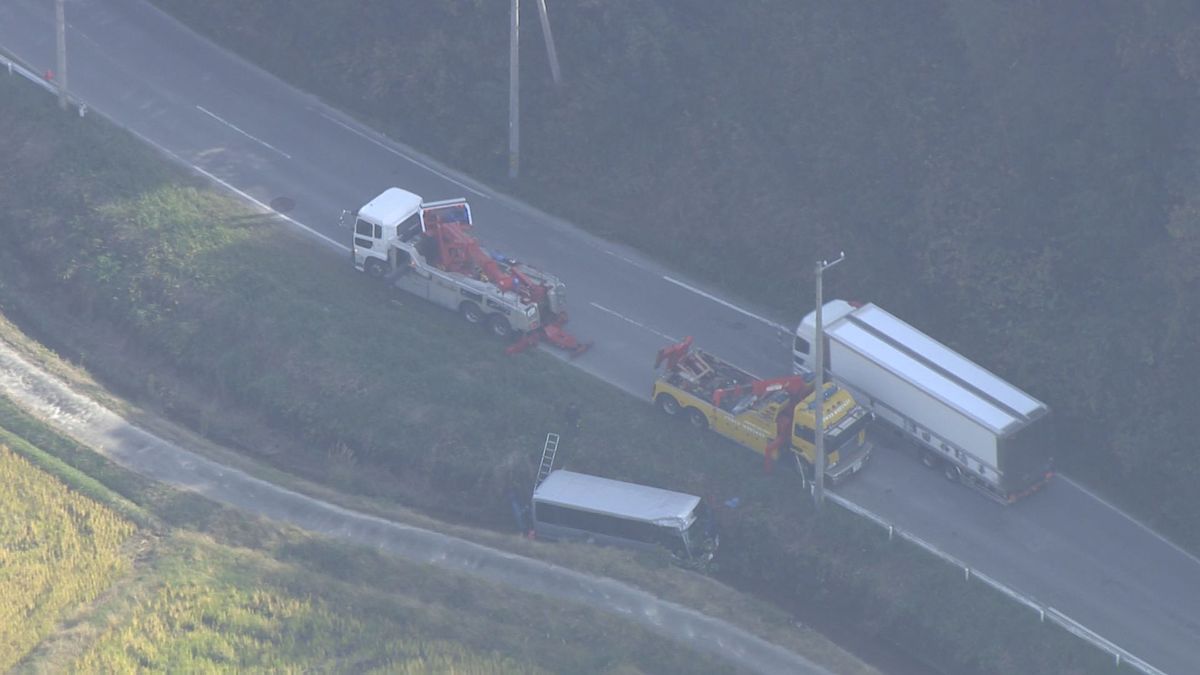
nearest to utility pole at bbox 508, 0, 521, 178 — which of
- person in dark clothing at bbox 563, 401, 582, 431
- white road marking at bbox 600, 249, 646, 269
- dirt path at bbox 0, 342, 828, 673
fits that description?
white road marking at bbox 600, 249, 646, 269

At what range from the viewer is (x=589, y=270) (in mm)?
48281

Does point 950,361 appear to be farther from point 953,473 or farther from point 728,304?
point 728,304

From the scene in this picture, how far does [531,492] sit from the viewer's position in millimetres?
41656

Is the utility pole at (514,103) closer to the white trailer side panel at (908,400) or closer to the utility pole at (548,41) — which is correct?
the utility pole at (548,41)

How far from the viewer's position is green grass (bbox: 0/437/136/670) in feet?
111

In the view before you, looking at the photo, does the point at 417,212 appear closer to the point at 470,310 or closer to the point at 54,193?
the point at 470,310

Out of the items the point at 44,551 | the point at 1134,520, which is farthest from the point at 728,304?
the point at 44,551

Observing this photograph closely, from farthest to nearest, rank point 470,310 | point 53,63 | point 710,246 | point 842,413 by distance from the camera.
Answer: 1. point 53,63
2. point 710,246
3. point 470,310
4. point 842,413

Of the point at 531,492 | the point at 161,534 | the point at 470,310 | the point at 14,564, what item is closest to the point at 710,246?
the point at 470,310

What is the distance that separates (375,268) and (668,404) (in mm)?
11435

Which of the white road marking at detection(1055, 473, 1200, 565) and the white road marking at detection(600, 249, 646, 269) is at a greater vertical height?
the white road marking at detection(600, 249, 646, 269)

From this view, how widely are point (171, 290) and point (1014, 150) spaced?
1120 inches

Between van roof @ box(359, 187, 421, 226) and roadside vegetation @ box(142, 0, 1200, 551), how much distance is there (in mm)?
6275

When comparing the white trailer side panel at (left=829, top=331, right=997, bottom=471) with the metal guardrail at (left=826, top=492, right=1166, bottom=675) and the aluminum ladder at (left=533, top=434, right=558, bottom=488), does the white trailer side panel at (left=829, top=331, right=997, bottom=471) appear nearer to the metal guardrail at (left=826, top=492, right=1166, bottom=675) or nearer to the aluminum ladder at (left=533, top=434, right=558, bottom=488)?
the metal guardrail at (left=826, top=492, right=1166, bottom=675)
